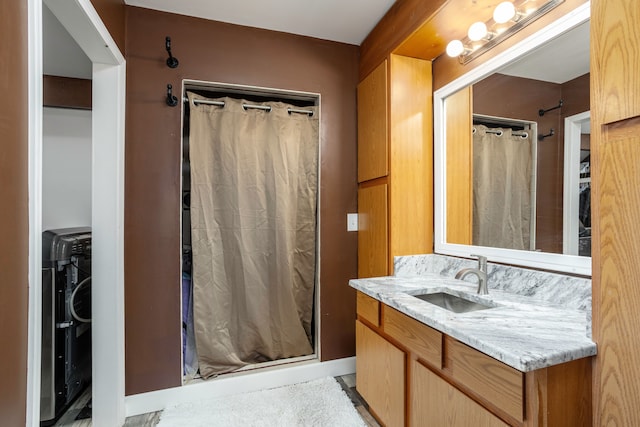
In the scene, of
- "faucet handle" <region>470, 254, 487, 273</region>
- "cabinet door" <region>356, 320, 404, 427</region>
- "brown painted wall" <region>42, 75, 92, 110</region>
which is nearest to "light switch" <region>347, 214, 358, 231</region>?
"cabinet door" <region>356, 320, 404, 427</region>

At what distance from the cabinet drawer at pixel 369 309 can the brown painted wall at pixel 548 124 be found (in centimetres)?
84

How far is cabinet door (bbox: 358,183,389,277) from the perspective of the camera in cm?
193

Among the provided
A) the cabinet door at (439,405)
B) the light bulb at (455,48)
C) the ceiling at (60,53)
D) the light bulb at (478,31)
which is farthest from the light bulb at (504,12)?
the ceiling at (60,53)

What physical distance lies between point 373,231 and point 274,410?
51.6 inches

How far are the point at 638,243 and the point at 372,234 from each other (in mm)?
1425

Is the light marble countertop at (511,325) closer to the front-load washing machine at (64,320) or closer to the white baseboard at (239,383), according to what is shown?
the white baseboard at (239,383)

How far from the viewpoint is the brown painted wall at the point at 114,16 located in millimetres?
1455

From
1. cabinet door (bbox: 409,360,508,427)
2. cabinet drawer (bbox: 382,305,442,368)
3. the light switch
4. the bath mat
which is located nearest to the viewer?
cabinet door (bbox: 409,360,508,427)

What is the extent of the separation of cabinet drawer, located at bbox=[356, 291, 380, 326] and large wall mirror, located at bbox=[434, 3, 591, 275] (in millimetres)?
619

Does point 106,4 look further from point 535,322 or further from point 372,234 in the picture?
point 535,322

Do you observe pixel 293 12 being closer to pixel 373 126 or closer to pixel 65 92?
pixel 373 126

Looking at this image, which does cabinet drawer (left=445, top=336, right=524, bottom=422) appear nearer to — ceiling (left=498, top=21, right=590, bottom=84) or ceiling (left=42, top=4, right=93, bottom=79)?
ceiling (left=498, top=21, right=590, bottom=84)

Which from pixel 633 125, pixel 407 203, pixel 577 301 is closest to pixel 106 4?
pixel 407 203

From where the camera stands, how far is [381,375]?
5.09ft
